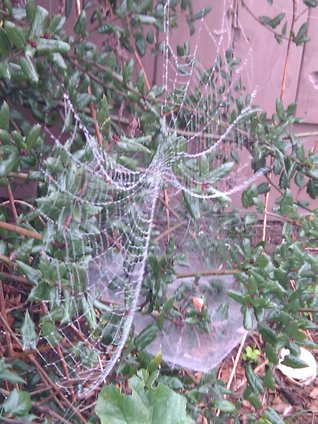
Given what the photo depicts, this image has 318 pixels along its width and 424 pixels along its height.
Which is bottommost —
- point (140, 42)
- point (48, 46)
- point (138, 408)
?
point (138, 408)

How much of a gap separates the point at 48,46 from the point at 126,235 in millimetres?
585

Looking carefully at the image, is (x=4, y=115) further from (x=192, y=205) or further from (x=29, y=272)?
(x=192, y=205)

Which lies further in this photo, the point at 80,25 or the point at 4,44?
the point at 80,25

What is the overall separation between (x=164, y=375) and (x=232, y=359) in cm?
86

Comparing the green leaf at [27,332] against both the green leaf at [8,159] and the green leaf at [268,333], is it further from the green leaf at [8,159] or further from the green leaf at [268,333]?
the green leaf at [268,333]

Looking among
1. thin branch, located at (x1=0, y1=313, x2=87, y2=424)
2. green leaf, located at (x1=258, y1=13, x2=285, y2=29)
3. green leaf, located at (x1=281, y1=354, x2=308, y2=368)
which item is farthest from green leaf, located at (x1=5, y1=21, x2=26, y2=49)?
green leaf, located at (x1=258, y1=13, x2=285, y2=29)

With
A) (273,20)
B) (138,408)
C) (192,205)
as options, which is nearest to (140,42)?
(273,20)

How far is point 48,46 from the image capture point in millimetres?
1429

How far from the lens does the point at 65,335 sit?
1.84 m

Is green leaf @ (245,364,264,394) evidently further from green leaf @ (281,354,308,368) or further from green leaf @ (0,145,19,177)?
green leaf @ (0,145,19,177)

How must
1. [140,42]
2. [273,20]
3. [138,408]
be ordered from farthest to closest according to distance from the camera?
[273,20]
[140,42]
[138,408]

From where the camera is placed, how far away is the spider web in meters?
1.44

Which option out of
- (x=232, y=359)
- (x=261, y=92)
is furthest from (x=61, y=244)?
(x=261, y=92)

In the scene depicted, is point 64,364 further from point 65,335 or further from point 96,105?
point 96,105
